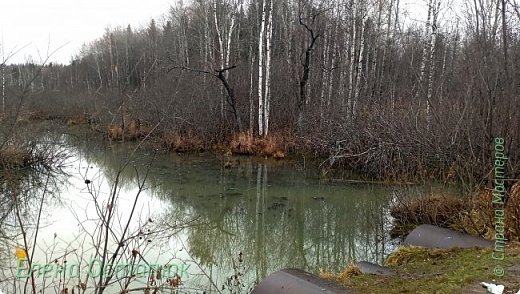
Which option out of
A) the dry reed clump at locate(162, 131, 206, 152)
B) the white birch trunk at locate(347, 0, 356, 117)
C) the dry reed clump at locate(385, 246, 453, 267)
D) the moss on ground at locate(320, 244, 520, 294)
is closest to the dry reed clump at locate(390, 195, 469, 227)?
the dry reed clump at locate(385, 246, 453, 267)

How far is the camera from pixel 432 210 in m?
6.47

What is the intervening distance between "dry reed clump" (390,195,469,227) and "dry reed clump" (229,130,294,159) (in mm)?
9421

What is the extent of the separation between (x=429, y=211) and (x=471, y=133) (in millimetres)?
1365

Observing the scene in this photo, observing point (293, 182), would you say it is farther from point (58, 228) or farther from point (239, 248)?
point (58, 228)

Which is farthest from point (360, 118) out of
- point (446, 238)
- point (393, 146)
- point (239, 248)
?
point (446, 238)

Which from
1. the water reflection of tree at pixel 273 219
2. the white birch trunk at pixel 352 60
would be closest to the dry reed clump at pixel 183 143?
the water reflection of tree at pixel 273 219

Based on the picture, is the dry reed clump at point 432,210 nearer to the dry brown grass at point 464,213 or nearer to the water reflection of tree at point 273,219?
the dry brown grass at point 464,213

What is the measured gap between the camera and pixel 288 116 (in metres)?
18.5

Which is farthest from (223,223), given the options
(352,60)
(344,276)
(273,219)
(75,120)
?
(75,120)

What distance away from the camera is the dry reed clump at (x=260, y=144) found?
1652 cm

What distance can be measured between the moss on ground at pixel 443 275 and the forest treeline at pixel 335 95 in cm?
177

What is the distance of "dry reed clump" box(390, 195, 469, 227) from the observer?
619 centimetres

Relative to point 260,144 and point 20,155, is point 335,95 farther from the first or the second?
point 20,155

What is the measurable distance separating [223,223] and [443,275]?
4936 millimetres
